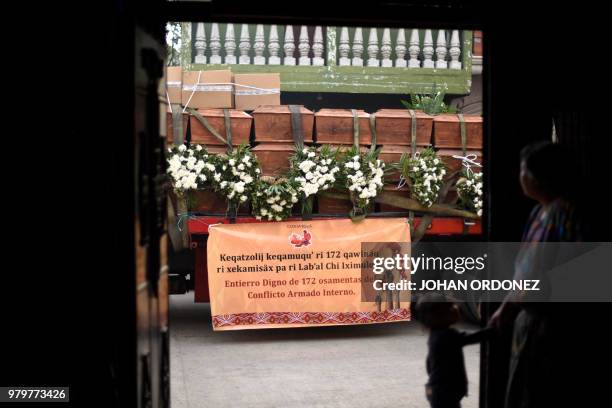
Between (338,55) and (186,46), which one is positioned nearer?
(186,46)

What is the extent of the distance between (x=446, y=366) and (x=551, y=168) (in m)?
0.98

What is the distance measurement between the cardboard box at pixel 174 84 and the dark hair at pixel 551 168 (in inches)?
237

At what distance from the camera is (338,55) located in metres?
11.8

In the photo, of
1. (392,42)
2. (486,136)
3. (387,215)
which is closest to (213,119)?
(387,215)

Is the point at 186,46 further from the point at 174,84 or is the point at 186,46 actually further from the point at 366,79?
the point at 366,79

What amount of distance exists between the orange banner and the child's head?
4.80 metres

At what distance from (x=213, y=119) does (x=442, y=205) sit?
2.63 meters

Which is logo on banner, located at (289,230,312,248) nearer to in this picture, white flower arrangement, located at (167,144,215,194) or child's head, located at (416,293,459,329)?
white flower arrangement, located at (167,144,215,194)

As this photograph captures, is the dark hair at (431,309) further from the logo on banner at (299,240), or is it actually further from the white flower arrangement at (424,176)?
the white flower arrangement at (424,176)

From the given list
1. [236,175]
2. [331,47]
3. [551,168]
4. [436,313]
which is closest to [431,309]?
[436,313]

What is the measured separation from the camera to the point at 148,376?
3586 millimetres

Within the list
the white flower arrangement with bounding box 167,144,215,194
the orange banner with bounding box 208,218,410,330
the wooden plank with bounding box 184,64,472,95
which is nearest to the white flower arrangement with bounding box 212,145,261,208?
the white flower arrangement with bounding box 167,144,215,194

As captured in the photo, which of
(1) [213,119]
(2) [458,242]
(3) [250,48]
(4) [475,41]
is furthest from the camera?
(4) [475,41]
